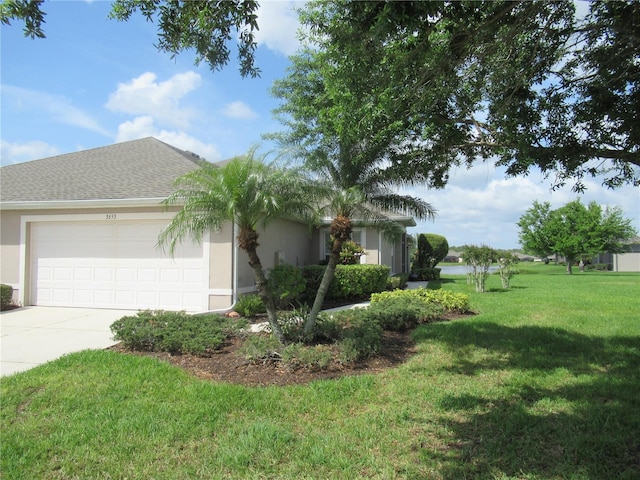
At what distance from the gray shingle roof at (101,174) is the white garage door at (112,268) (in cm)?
86

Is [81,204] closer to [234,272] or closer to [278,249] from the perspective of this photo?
[234,272]

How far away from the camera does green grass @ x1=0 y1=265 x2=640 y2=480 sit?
12.1ft

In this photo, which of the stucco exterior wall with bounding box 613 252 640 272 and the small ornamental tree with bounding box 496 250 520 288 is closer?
the small ornamental tree with bounding box 496 250 520 288

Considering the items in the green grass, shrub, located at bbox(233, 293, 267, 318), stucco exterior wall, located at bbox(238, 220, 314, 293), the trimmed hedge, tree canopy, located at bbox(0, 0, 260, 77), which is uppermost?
tree canopy, located at bbox(0, 0, 260, 77)

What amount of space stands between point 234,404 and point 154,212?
7.65 meters

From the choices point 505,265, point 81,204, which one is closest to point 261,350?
point 81,204

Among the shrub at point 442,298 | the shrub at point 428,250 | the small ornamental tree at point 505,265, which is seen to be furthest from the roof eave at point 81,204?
the shrub at point 428,250

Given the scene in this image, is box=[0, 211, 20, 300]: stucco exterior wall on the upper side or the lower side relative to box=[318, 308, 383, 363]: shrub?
upper

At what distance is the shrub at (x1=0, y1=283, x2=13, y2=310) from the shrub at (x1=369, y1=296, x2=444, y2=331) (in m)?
9.77

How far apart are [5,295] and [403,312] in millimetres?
10522

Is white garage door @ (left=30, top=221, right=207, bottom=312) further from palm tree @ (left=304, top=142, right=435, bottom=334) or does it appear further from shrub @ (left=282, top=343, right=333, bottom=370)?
shrub @ (left=282, top=343, right=333, bottom=370)

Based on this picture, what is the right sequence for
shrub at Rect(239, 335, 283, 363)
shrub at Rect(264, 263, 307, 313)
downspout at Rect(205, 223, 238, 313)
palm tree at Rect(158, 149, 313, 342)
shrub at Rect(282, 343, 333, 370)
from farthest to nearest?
shrub at Rect(264, 263, 307, 313), downspout at Rect(205, 223, 238, 313), palm tree at Rect(158, 149, 313, 342), shrub at Rect(239, 335, 283, 363), shrub at Rect(282, 343, 333, 370)

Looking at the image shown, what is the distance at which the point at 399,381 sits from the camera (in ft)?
19.1

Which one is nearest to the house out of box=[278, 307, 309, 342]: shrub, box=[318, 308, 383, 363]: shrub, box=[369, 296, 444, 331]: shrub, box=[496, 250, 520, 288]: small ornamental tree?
box=[278, 307, 309, 342]: shrub
